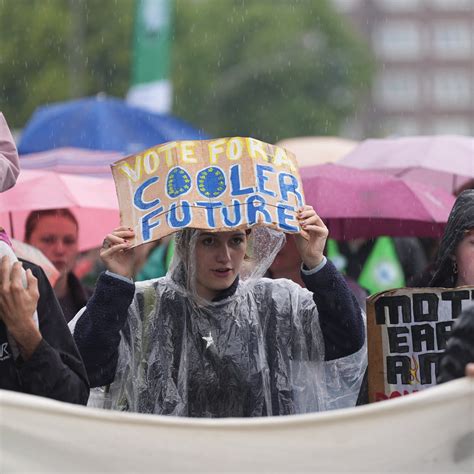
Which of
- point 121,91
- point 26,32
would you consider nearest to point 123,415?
point 26,32

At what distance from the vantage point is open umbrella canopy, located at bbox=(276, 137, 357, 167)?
1120 centimetres

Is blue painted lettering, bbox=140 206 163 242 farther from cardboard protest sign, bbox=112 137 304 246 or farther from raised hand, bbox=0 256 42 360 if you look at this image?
raised hand, bbox=0 256 42 360

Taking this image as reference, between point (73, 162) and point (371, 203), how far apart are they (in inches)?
91.4

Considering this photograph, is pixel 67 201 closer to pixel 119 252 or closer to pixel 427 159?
pixel 427 159

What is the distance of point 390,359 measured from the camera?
4656 mm

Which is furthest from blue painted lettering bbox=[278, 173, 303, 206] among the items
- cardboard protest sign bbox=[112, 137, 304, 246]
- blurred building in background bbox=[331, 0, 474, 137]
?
blurred building in background bbox=[331, 0, 474, 137]

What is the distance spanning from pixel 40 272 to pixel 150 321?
0.82m

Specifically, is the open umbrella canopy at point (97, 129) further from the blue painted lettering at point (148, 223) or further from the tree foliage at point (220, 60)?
the tree foliage at point (220, 60)

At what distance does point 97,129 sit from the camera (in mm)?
11016

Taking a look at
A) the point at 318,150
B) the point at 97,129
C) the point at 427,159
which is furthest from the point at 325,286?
the point at 318,150

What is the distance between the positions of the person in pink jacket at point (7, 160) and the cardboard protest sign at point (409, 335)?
3.86 feet

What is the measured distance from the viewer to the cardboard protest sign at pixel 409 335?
15.2 feet

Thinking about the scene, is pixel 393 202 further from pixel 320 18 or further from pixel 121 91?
pixel 320 18

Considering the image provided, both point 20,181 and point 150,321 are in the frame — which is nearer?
point 150,321
